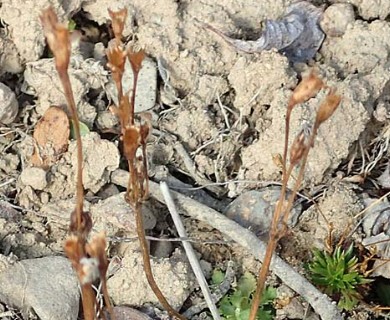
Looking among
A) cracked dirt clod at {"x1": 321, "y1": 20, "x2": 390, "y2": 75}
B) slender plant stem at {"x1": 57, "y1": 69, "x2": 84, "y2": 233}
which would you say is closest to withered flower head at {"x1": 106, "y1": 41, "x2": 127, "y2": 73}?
slender plant stem at {"x1": 57, "y1": 69, "x2": 84, "y2": 233}

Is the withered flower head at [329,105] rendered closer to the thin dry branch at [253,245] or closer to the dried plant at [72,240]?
the dried plant at [72,240]

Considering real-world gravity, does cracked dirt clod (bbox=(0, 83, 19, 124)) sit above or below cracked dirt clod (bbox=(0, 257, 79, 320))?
above

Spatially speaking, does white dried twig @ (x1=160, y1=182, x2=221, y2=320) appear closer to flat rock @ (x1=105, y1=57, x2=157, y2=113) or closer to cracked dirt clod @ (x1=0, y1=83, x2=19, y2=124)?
flat rock @ (x1=105, y1=57, x2=157, y2=113)

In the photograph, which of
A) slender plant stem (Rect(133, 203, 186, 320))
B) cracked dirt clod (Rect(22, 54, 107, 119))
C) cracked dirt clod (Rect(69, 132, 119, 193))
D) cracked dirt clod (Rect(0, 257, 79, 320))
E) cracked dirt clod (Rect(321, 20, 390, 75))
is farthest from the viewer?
cracked dirt clod (Rect(321, 20, 390, 75))

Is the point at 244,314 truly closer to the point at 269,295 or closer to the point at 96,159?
the point at 269,295

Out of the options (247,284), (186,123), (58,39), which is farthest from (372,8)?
(58,39)

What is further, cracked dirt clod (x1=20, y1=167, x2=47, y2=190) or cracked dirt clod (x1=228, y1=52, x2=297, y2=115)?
cracked dirt clod (x1=228, y1=52, x2=297, y2=115)

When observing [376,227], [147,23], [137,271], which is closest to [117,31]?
[137,271]
